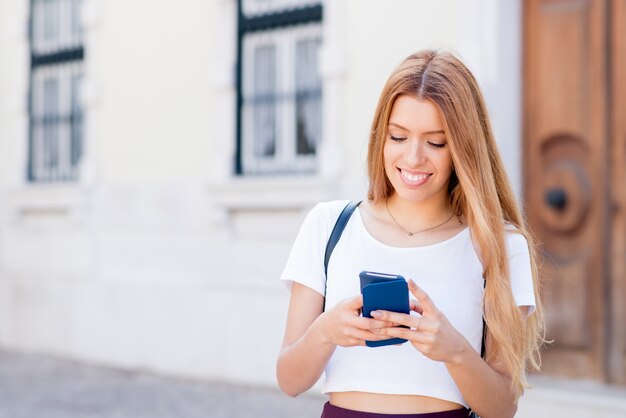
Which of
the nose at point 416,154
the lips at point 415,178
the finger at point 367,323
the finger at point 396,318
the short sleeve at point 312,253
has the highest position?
the nose at point 416,154

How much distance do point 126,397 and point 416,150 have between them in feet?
16.7

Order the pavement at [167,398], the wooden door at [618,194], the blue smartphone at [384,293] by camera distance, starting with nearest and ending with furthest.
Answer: the blue smartphone at [384,293] → the pavement at [167,398] → the wooden door at [618,194]

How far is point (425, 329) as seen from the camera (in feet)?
6.19

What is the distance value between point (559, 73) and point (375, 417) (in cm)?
376

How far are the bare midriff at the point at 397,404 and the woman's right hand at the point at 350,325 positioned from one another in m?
0.19

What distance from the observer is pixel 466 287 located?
83.4 inches

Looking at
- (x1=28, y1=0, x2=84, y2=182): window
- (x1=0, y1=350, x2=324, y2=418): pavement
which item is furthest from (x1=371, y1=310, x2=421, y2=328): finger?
(x1=28, y1=0, x2=84, y2=182): window

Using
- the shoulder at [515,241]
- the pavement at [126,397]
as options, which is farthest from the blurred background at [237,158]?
the shoulder at [515,241]

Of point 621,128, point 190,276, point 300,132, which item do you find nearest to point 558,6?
point 621,128

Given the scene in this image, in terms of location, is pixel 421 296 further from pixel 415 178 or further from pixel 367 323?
pixel 415 178

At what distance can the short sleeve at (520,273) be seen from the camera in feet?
6.89

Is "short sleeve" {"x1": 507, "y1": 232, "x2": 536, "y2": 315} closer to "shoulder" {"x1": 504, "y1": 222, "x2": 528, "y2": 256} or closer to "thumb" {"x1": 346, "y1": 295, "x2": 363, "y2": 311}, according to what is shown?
"shoulder" {"x1": 504, "y1": 222, "x2": 528, "y2": 256}

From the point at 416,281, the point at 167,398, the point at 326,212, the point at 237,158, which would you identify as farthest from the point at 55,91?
the point at 416,281

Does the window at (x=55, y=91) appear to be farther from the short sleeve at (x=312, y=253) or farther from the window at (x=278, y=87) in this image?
the short sleeve at (x=312, y=253)
